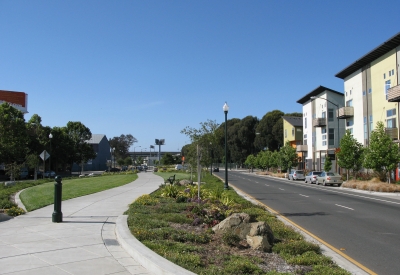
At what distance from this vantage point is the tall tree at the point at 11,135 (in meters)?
42.1

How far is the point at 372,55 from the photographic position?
39562 mm

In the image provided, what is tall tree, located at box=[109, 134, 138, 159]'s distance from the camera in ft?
466

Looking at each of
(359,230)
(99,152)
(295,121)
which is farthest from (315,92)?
(99,152)

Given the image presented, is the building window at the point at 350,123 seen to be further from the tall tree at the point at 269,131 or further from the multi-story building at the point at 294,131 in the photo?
the tall tree at the point at 269,131

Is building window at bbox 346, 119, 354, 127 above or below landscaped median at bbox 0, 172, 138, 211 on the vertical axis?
above

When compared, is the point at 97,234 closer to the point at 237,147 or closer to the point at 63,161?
the point at 63,161

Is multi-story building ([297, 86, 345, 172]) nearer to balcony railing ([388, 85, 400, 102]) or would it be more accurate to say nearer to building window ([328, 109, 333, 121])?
building window ([328, 109, 333, 121])

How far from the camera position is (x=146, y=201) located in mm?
14906

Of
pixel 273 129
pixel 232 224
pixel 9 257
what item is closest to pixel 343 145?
pixel 232 224

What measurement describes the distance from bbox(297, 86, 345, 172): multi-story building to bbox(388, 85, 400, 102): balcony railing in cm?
1620

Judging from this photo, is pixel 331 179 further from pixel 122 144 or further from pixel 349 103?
pixel 122 144

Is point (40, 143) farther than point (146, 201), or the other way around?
point (40, 143)

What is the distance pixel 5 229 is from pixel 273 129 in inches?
3716

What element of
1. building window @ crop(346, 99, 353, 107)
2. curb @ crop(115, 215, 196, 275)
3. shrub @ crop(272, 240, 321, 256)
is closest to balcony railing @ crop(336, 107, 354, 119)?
building window @ crop(346, 99, 353, 107)
